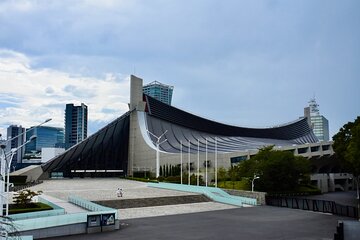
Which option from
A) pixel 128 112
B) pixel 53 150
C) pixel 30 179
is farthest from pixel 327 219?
pixel 53 150

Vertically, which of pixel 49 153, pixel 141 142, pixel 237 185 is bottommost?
pixel 237 185

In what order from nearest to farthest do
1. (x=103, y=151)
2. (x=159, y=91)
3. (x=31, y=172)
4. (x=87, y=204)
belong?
1. (x=87, y=204)
2. (x=31, y=172)
3. (x=103, y=151)
4. (x=159, y=91)

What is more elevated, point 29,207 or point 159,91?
point 159,91

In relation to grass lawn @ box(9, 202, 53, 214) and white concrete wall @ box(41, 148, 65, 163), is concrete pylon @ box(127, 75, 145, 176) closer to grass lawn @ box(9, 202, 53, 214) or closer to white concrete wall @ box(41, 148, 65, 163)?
white concrete wall @ box(41, 148, 65, 163)

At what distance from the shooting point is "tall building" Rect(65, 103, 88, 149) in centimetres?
15900

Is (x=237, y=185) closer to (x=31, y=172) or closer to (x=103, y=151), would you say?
(x=31, y=172)

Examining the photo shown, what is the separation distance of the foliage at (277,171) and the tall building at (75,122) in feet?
428

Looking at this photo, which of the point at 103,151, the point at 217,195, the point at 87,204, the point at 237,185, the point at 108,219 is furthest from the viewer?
the point at 103,151

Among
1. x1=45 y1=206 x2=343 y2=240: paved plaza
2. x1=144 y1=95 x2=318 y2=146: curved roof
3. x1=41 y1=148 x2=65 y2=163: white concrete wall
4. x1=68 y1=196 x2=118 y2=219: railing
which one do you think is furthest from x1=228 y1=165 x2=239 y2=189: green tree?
x1=41 y1=148 x2=65 y2=163: white concrete wall

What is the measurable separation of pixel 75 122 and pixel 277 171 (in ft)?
451

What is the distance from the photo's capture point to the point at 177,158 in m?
51.0

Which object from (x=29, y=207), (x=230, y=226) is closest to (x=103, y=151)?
(x=29, y=207)

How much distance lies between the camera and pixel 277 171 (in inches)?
1406

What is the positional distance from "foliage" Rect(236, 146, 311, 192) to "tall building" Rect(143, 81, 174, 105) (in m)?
113
